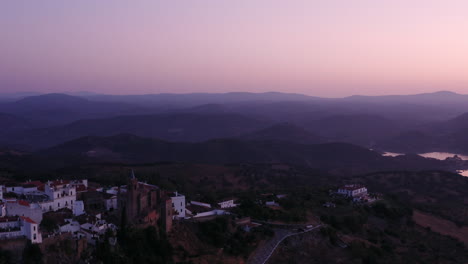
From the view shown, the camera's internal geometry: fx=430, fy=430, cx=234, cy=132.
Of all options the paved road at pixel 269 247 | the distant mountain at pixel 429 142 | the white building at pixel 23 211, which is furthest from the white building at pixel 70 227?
the distant mountain at pixel 429 142

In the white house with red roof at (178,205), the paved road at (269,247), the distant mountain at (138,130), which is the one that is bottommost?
the distant mountain at (138,130)

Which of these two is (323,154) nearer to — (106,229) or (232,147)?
(232,147)

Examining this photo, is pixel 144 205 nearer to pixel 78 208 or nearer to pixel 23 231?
pixel 78 208

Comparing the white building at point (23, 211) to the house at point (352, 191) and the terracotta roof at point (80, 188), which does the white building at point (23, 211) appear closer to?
the terracotta roof at point (80, 188)

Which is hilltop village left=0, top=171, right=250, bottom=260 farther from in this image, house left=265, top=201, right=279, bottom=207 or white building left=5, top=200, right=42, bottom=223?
house left=265, top=201, right=279, bottom=207

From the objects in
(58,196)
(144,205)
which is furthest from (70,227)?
(58,196)

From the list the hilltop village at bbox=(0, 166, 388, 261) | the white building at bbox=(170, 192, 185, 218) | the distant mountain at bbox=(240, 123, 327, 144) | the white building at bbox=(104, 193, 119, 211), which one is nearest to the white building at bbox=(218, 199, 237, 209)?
the hilltop village at bbox=(0, 166, 388, 261)
